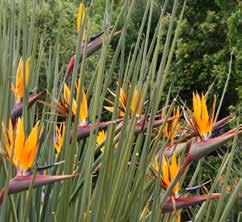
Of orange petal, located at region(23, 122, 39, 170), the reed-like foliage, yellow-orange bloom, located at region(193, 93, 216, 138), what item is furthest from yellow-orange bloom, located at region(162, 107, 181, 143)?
orange petal, located at region(23, 122, 39, 170)

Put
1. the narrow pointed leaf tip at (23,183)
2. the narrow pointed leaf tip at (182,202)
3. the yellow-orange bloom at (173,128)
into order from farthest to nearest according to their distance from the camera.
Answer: the yellow-orange bloom at (173,128) < the narrow pointed leaf tip at (182,202) < the narrow pointed leaf tip at (23,183)

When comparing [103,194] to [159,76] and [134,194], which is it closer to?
[134,194]

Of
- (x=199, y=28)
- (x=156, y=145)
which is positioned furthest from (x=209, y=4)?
(x=156, y=145)

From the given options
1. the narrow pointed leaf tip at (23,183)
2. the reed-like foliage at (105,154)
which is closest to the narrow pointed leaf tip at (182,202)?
the reed-like foliage at (105,154)

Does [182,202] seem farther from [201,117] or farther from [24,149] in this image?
[24,149]

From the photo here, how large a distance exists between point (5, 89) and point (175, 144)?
1.07 ft

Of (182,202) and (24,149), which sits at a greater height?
(24,149)

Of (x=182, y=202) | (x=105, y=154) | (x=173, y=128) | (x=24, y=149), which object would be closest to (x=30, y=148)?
(x=24, y=149)

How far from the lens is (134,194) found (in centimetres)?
103

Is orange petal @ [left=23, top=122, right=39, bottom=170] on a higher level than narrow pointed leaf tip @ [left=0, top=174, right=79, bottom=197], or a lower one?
higher

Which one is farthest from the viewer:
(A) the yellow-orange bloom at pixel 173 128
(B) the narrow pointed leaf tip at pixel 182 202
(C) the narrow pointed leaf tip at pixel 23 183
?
(A) the yellow-orange bloom at pixel 173 128

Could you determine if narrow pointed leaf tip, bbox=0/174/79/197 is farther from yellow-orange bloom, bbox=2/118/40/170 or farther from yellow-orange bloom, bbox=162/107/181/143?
yellow-orange bloom, bbox=162/107/181/143

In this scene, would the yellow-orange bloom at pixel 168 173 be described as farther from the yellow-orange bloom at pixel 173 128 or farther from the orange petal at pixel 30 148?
the orange petal at pixel 30 148

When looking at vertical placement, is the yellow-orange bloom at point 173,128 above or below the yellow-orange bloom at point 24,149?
below
